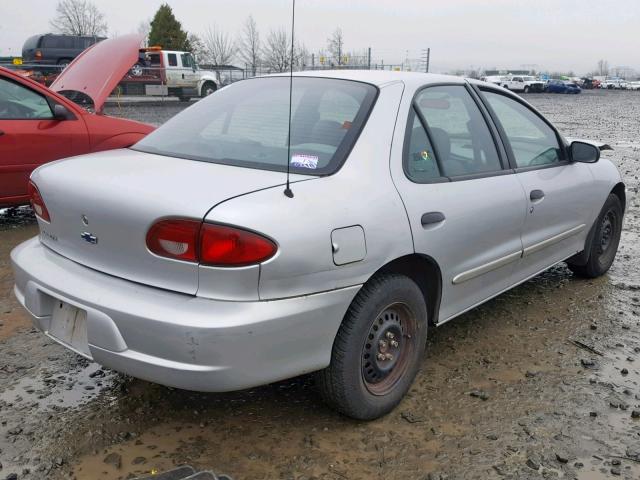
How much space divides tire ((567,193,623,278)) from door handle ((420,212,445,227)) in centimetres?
218

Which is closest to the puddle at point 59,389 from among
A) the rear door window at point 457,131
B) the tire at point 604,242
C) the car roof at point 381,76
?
the car roof at point 381,76

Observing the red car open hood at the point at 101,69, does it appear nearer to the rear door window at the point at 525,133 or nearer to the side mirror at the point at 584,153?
the rear door window at the point at 525,133

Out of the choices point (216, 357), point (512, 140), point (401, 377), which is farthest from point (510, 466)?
point (512, 140)

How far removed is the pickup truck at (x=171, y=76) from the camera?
27.0 m

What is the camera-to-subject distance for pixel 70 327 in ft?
8.21

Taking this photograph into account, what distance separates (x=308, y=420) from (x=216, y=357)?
808mm

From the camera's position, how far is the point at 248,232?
7.18 ft

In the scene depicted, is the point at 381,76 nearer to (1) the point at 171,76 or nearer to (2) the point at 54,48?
(1) the point at 171,76

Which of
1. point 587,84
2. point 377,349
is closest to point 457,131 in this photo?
point 377,349

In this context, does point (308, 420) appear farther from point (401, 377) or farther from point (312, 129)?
point (312, 129)

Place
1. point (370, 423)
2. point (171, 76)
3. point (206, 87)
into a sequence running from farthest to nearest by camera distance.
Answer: point (206, 87)
point (171, 76)
point (370, 423)

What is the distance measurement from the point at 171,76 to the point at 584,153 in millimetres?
25665

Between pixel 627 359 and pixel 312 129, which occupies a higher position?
pixel 312 129

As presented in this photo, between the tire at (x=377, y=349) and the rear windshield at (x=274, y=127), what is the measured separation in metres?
0.58
